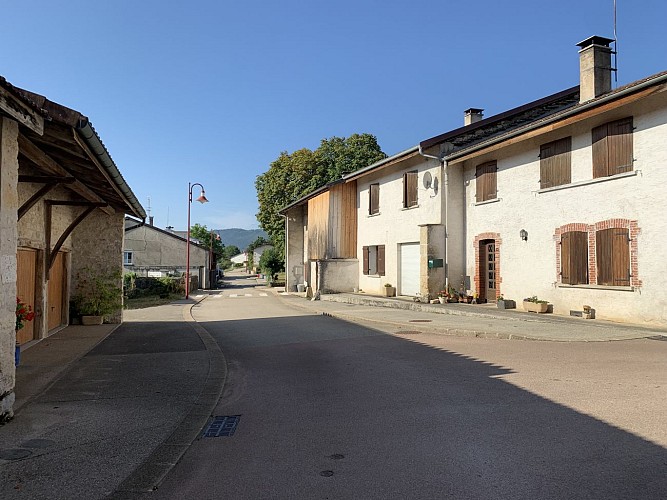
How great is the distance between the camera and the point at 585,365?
810 cm

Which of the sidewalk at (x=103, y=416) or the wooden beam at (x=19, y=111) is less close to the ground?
the wooden beam at (x=19, y=111)

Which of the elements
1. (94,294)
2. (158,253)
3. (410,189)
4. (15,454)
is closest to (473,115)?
(410,189)

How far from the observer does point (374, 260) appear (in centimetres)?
2517

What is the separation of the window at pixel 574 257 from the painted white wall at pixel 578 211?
1.05ft

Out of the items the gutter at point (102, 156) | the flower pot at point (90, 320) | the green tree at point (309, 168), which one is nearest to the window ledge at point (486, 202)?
the gutter at point (102, 156)

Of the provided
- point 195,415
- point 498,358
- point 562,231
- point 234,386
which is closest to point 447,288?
point 562,231

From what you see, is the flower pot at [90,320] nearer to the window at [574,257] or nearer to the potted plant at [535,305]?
the potted plant at [535,305]

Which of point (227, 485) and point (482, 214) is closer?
point (227, 485)

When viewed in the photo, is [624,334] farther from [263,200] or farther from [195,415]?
[263,200]

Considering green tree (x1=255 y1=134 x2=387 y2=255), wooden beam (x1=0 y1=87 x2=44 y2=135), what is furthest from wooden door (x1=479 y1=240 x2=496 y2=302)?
green tree (x1=255 y1=134 x2=387 y2=255)

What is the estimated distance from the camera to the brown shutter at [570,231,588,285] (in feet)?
46.4

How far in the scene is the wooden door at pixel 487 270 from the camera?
1814cm

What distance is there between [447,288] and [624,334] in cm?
836

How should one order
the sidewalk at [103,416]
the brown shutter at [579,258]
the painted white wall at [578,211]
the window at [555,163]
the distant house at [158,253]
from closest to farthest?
the sidewalk at [103,416] → the painted white wall at [578,211] → the brown shutter at [579,258] → the window at [555,163] → the distant house at [158,253]
